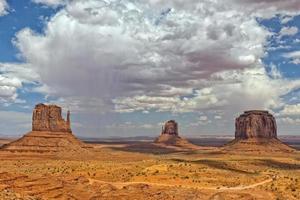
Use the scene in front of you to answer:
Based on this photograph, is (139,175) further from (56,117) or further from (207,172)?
(56,117)

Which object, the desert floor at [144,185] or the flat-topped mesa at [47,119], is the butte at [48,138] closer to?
the flat-topped mesa at [47,119]

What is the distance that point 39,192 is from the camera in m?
55.5

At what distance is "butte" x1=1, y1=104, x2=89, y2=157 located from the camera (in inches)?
6796

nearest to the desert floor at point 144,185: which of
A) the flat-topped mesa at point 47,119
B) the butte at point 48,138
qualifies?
the butte at point 48,138

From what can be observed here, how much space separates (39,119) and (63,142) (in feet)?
50.2

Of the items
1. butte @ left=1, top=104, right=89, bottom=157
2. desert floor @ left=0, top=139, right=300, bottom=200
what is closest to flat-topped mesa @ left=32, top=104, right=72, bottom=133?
butte @ left=1, top=104, right=89, bottom=157

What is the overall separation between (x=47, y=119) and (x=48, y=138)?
9132 millimetres

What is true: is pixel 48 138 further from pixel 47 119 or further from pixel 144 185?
pixel 144 185

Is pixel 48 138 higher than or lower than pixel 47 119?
lower

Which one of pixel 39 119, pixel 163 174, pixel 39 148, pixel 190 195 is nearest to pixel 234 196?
pixel 190 195

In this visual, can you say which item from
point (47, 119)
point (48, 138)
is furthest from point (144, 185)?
point (47, 119)

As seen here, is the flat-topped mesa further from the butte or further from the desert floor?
the desert floor

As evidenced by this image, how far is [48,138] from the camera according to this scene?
184500 millimetres

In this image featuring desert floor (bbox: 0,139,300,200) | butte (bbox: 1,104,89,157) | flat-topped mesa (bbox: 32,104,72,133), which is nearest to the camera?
desert floor (bbox: 0,139,300,200)
